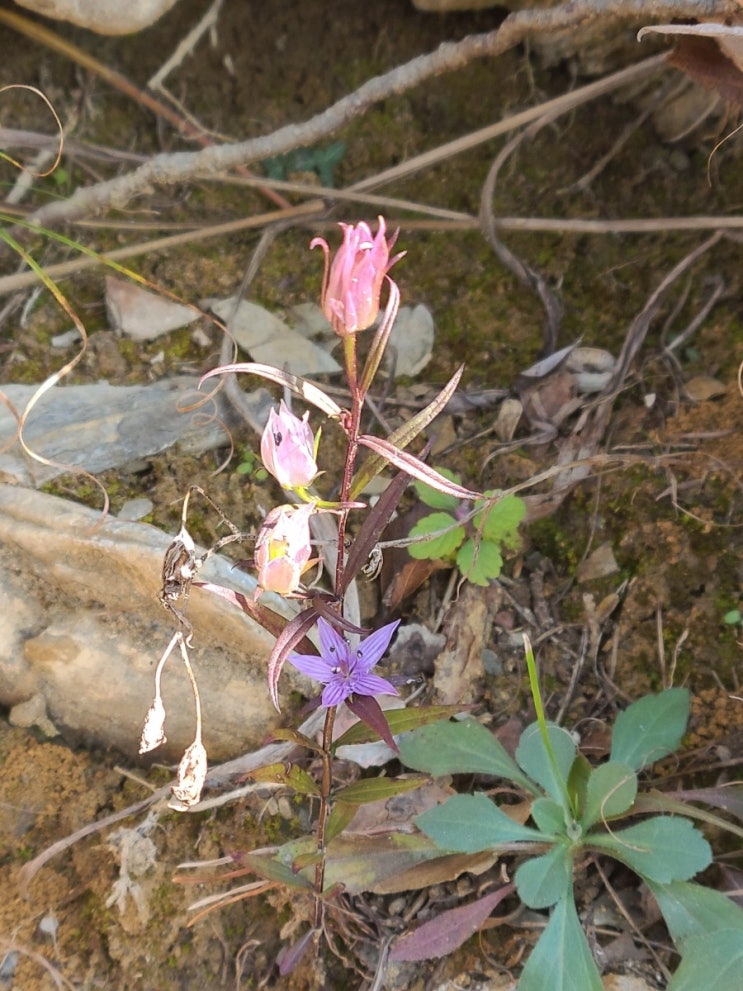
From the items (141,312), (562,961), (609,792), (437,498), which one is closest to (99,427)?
(141,312)

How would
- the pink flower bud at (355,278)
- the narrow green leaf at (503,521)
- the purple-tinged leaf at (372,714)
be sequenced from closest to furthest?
the pink flower bud at (355,278), the purple-tinged leaf at (372,714), the narrow green leaf at (503,521)

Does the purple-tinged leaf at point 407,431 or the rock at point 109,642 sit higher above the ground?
the purple-tinged leaf at point 407,431

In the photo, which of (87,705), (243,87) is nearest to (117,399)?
(87,705)

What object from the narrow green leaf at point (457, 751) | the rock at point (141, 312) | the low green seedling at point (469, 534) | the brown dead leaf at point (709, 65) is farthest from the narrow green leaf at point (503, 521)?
the brown dead leaf at point (709, 65)

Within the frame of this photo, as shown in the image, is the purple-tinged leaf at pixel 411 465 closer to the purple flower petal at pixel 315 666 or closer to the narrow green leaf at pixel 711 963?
the purple flower petal at pixel 315 666

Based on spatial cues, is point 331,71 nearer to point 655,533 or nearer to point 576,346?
point 576,346

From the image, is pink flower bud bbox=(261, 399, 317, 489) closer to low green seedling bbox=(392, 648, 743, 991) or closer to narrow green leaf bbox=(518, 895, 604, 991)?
low green seedling bbox=(392, 648, 743, 991)

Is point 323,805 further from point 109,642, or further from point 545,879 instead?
point 109,642

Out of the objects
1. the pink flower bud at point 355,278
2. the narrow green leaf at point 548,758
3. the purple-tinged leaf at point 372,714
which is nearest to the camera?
the pink flower bud at point 355,278
